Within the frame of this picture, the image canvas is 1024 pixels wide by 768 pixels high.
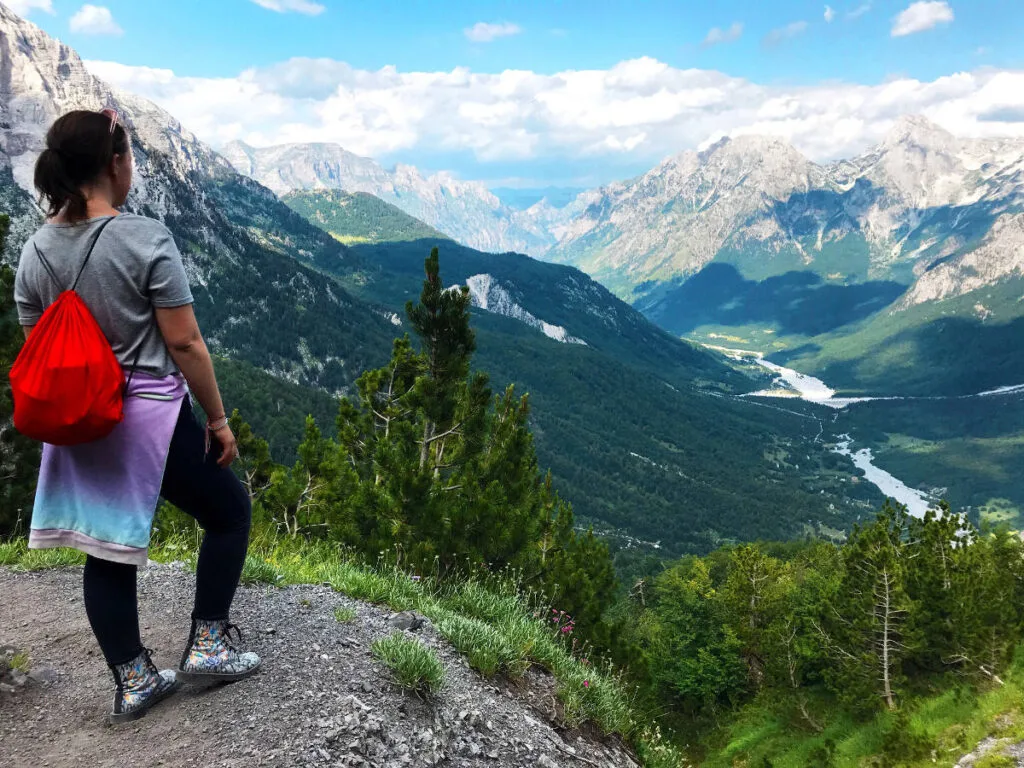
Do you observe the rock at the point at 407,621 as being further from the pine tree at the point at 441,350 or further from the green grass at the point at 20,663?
the pine tree at the point at 441,350

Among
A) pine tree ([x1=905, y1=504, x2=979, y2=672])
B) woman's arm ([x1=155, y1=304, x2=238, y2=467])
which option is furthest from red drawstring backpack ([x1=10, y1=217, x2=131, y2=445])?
pine tree ([x1=905, y1=504, x2=979, y2=672])

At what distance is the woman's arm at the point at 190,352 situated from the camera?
3.73m

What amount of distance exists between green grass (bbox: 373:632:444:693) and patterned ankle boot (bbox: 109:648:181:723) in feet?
5.58

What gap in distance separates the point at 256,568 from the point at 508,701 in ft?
10.8

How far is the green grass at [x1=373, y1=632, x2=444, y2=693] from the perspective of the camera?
4914 mm

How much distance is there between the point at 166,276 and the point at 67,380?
2.71 ft

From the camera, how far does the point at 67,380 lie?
329 centimetres

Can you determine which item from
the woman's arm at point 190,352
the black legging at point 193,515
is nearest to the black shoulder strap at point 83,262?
the woman's arm at point 190,352

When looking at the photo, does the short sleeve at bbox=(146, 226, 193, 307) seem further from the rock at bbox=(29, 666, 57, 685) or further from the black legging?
the rock at bbox=(29, 666, 57, 685)

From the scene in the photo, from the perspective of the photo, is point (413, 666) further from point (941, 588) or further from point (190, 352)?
point (941, 588)

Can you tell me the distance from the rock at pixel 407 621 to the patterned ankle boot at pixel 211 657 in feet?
5.74

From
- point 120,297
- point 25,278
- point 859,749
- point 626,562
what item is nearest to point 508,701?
point 120,297

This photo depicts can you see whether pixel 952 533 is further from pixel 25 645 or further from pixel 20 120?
pixel 20 120

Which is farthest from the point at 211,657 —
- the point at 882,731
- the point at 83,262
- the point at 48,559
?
the point at 882,731
